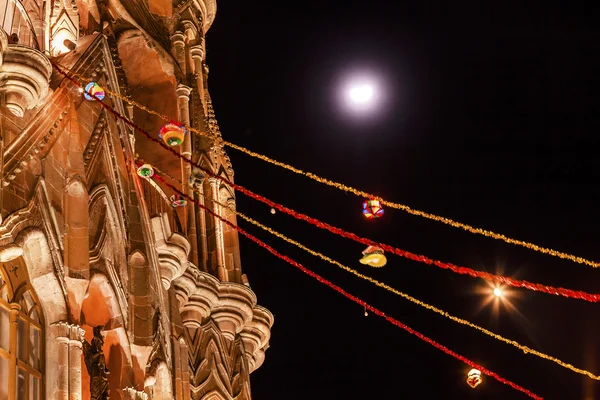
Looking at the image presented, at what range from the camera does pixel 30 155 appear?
2070cm

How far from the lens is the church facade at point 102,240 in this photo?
65.3 ft

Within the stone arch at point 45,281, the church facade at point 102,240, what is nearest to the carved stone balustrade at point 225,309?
the church facade at point 102,240

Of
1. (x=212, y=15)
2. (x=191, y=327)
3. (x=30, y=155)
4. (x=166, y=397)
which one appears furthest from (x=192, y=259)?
(x=212, y=15)

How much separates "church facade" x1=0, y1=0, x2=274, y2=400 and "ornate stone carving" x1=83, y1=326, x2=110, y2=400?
2 centimetres

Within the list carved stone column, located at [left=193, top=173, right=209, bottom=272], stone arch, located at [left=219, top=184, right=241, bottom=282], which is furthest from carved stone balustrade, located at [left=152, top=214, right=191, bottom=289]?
stone arch, located at [left=219, top=184, right=241, bottom=282]

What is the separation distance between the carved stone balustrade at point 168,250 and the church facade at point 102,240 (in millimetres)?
37

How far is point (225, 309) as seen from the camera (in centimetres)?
2867

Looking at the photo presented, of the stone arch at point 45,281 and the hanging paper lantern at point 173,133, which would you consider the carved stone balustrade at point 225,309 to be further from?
the stone arch at point 45,281

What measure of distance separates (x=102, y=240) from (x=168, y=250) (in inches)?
150

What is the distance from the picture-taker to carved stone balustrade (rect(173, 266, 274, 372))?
2756 cm

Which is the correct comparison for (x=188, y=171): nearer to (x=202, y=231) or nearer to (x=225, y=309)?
(x=202, y=231)

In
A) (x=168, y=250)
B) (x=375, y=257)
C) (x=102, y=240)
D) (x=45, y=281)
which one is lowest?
(x=45, y=281)

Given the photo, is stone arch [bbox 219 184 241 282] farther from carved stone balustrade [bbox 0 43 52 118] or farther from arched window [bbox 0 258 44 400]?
arched window [bbox 0 258 44 400]

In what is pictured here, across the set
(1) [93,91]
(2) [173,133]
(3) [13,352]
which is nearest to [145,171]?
(2) [173,133]
